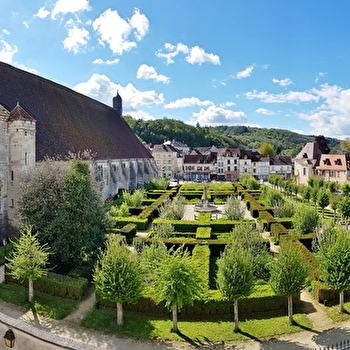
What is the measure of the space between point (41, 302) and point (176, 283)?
6.62 meters

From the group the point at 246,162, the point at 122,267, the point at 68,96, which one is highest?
the point at 68,96

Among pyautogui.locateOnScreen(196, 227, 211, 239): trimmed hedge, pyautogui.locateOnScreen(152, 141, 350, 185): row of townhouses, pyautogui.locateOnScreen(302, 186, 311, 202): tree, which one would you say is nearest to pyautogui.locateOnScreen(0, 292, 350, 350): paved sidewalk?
pyautogui.locateOnScreen(196, 227, 211, 239): trimmed hedge

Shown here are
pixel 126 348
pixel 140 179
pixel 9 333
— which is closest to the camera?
pixel 9 333

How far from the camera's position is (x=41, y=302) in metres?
15.5

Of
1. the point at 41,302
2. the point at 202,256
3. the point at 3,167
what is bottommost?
the point at 41,302

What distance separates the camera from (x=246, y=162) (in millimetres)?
86188

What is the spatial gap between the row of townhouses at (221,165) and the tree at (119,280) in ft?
242

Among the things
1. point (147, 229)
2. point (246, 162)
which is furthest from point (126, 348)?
point (246, 162)

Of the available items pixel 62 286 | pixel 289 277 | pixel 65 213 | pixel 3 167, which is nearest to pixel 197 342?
pixel 289 277

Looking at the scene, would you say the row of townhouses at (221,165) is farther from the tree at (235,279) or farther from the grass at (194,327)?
the grass at (194,327)

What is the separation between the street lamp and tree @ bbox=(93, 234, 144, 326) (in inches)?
222

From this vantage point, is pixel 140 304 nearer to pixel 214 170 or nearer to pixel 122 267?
pixel 122 267

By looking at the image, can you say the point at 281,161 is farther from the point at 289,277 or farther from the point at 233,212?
the point at 289,277

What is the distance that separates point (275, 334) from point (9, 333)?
9166 millimetres
